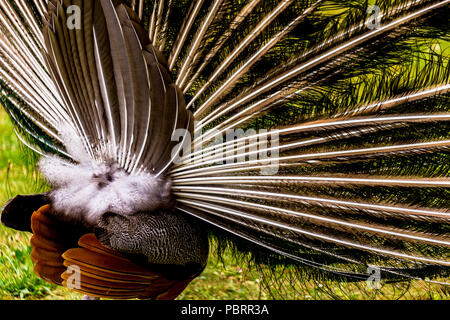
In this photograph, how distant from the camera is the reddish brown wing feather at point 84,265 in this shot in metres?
2.55

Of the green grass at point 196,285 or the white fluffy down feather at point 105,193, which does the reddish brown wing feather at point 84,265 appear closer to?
the white fluffy down feather at point 105,193

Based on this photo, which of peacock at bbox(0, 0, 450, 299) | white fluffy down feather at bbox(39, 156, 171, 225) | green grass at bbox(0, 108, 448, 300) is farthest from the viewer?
green grass at bbox(0, 108, 448, 300)

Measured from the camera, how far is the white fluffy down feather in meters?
2.61

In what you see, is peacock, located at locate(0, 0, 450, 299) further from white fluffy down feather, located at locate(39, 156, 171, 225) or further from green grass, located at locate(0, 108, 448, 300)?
green grass, located at locate(0, 108, 448, 300)

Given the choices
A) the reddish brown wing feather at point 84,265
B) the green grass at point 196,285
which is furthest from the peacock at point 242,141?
the green grass at point 196,285

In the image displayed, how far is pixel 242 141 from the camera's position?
8.88ft

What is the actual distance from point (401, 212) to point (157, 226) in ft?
3.84

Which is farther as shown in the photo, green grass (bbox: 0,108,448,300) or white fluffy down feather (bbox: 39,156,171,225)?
green grass (bbox: 0,108,448,300)

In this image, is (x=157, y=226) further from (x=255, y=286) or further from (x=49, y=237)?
(x=255, y=286)

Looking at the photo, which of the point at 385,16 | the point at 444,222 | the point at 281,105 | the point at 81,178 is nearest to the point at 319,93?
the point at 281,105

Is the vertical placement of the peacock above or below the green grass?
above

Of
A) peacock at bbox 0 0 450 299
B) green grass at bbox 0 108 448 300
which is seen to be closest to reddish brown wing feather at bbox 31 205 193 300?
peacock at bbox 0 0 450 299

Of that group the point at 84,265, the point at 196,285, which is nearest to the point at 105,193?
the point at 84,265

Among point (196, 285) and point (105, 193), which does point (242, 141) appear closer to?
point (105, 193)
